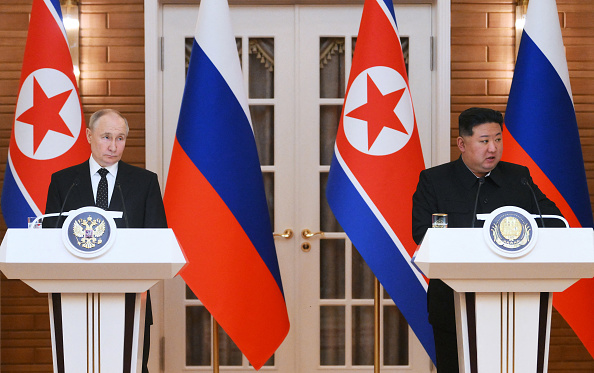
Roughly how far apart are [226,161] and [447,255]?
1.23 metres

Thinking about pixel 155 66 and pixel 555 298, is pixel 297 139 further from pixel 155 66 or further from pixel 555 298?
pixel 555 298

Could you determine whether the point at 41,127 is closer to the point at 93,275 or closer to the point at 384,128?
the point at 93,275

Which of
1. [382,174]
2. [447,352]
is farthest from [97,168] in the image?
[447,352]

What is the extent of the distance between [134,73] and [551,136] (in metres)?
2.17

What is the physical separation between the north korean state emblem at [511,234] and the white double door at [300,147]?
1936mm

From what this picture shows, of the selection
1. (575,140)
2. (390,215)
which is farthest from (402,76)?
(575,140)

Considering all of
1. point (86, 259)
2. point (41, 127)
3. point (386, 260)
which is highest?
point (41, 127)

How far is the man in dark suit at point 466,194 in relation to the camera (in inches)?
87.4

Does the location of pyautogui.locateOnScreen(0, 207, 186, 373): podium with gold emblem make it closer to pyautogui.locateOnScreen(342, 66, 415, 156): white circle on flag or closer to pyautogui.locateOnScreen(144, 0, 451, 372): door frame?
pyautogui.locateOnScreen(342, 66, 415, 156): white circle on flag

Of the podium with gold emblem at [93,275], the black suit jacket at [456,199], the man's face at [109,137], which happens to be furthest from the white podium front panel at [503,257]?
the man's face at [109,137]

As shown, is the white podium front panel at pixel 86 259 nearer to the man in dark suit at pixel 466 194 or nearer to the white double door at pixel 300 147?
the man in dark suit at pixel 466 194

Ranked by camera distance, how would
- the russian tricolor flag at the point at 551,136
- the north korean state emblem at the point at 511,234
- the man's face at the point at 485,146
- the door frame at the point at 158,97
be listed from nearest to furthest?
the north korean state emblem at the point at 511,234
the man's face at the point at 485,146
the russian tricolor flag at the point at 551,136
the door frame at the point at 158,97

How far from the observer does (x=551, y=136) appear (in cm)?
293

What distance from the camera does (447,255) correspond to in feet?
5.66
